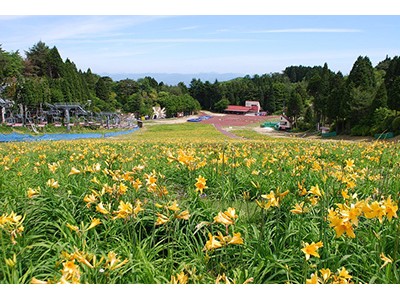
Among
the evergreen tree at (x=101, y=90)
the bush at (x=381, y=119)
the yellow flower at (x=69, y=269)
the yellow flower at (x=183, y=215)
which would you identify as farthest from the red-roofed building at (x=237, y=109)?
the yellow flower at (x=69, y=269)

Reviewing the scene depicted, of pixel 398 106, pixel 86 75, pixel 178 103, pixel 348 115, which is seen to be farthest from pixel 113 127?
pixel 178 103

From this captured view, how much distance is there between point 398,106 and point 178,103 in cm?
6126

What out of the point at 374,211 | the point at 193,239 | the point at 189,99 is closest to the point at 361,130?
the point at 193,239

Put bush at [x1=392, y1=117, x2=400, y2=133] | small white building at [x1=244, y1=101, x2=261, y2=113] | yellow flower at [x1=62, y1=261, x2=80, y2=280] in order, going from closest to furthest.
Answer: yellow flower at [x1=62, y1=261, x2=80, y2=280]
bush at [x1=392, y1=117, x2=400, y2=133]
small white building at [x1=244, y1=101, x2=261, y2=113]

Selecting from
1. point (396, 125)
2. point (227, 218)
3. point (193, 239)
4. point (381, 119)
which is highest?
point (227, 218)

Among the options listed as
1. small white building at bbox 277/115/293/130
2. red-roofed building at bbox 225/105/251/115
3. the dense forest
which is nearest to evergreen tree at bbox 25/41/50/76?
the dense forest

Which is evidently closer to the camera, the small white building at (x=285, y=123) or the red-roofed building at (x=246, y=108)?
the small white building at (x=285, y=123)

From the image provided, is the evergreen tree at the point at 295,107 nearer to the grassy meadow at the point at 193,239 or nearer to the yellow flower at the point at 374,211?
the grassy meadow at the point at 193,239

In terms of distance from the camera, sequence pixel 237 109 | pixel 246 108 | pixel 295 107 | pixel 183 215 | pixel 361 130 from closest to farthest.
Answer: pixel 183 215 → pixel 361 130 → pixel 295 107 → pixel 246 108 → pixel 237 109

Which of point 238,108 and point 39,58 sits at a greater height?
point 39,58

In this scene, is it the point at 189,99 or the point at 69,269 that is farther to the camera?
the point at 189,99

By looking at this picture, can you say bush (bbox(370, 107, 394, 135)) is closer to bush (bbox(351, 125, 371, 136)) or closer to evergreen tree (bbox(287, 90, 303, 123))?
bush (bbox(351, 125, 371, 136))

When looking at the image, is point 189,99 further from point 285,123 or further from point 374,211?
point 374,211

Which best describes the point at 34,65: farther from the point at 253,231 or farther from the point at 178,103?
the point at 253,231
